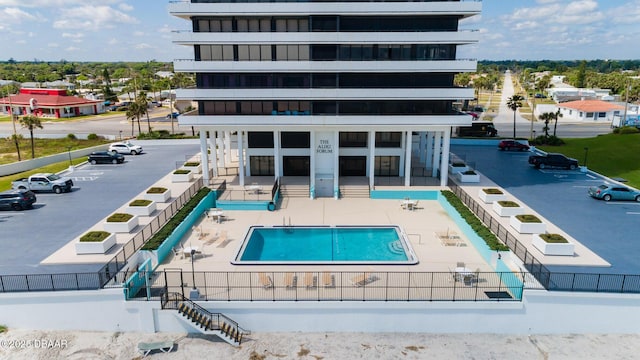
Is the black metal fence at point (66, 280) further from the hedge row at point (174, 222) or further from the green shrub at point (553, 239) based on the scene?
the green shrub at point (553, 239)

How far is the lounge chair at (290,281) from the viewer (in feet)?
79.1

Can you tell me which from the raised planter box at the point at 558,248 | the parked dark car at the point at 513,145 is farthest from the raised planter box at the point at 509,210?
the parked dark car at the point at 513,145

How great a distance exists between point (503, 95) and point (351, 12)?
445 feet

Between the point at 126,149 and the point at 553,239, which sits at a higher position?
the point at 126,149

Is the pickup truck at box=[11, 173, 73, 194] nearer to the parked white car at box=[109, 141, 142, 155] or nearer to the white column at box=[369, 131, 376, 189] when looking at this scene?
the parked white car at box=[109, 141, 142, 155]

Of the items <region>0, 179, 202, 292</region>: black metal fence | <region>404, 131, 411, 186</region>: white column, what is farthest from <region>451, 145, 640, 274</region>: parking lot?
<region>0, 179, 202, 292</region>: black metal fence

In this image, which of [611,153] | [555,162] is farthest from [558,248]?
[611,153]

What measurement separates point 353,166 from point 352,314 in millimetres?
25253

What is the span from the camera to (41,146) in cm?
6831

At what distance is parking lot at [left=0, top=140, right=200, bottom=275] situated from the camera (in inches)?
1077

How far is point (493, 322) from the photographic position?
2348 centimetres

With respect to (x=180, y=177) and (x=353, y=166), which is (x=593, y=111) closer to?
(x=353, y=166)

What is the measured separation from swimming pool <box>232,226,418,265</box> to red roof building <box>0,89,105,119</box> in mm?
90807

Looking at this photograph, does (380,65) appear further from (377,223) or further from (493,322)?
(493,322)
